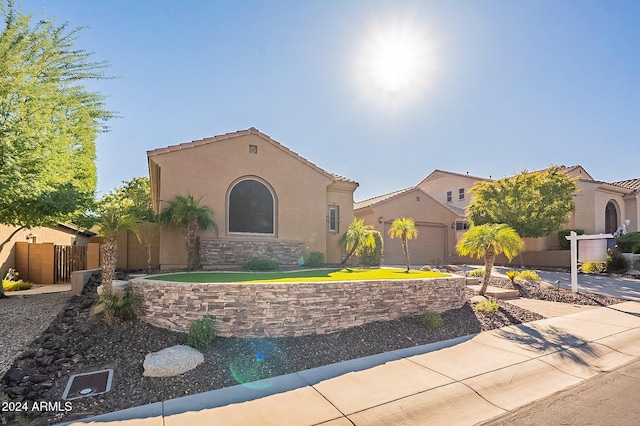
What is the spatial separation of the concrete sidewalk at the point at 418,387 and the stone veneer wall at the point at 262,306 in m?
1.33

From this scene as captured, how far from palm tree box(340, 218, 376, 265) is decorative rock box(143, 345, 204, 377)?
1077cm

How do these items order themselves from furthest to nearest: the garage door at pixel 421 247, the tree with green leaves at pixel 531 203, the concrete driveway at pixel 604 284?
the garage door at pixel 421 247, the tree with green leaves at pixel 531 203, the concrete driveway at pixel 604 284

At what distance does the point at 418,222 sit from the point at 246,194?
13.0 meters

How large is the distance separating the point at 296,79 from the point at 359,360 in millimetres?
9269

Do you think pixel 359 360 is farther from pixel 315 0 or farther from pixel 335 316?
pixel 315 0

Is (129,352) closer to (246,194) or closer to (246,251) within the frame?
(246,251)

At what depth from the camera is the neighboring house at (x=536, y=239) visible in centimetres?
2209

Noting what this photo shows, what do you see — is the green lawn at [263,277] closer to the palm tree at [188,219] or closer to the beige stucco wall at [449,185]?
the palm tree at [188,219]

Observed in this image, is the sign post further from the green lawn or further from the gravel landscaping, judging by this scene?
the green lawn

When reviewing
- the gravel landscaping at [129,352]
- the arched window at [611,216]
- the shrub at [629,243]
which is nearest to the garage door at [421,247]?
the shrub at [629,243]

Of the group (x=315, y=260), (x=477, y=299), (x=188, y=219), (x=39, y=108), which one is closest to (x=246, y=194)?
(x=188, y=219)

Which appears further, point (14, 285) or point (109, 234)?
point (14, 285)

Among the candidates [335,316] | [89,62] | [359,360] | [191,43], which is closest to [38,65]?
[89,62]

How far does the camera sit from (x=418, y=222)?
23.2 metres
